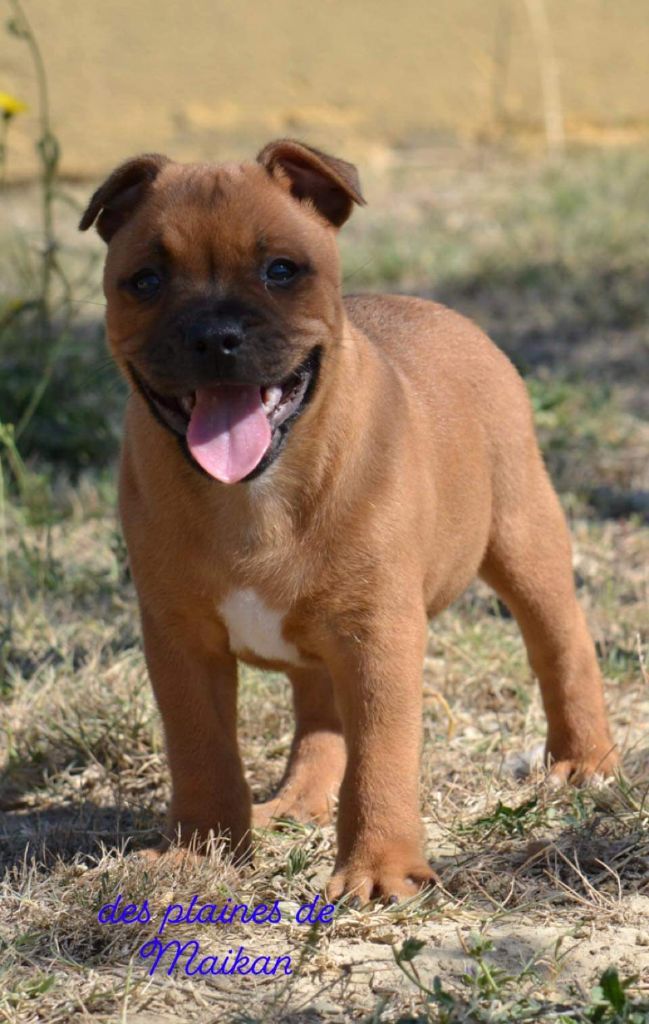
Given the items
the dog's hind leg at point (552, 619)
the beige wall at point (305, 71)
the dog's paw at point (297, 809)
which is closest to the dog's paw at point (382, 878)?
the dog's paw at point (297, 809)

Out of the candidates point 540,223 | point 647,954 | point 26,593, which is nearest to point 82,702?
point 26,593

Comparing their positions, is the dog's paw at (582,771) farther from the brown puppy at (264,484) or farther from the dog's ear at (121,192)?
the dog's ear at (121,192)

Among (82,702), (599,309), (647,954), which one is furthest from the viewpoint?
(599,309)

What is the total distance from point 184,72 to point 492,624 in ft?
23.0

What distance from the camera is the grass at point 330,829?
3.32 metres

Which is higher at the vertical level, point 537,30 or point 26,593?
point 537,30

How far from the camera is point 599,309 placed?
8.70m

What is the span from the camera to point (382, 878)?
3.68m

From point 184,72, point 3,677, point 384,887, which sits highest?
point 184,72

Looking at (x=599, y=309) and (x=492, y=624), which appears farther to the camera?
(x=599, y=309)

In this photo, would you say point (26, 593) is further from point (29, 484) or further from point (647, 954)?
point (647, 954)

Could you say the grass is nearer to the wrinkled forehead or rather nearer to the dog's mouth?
the dog's mouth

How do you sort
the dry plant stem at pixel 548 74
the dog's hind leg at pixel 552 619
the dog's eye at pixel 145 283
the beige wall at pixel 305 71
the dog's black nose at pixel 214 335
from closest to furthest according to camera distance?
the dog's black nose at pixel 214 335, the dog's eye at pixel 145 283, the dog's hind leg at pixel 552 619, the beige wall at pixel 305 71, the dry plant stem at pixel 548 74

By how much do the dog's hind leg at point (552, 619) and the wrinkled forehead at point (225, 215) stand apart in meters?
1.21
